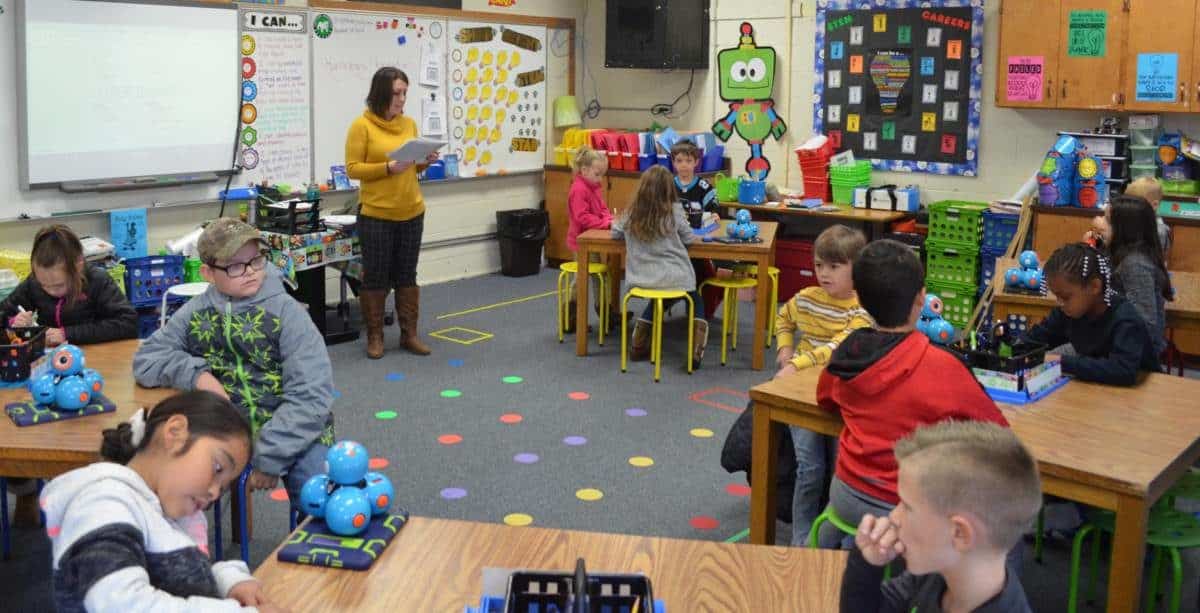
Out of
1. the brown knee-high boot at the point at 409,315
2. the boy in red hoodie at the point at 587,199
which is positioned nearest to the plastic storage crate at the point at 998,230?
the boy in red hoodie at the point at 587,199

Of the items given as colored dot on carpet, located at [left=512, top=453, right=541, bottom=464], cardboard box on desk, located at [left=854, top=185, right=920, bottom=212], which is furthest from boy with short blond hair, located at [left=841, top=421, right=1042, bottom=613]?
cardboard box on desk, located at [left=854, top=185, right=920, bottom=212]

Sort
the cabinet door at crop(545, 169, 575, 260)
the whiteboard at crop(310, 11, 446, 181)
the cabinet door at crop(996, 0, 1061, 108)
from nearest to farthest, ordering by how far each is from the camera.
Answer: the cabinet door at crop(996, 0, 1061, 108)
the whiteboard at crop(310, 11, 446, 181)
the cabinet door at crop(545, 169, 575, 260)

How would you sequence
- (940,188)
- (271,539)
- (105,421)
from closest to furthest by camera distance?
(105,421)
(271,539)
(940,188)

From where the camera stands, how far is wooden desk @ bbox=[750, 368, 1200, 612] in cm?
258

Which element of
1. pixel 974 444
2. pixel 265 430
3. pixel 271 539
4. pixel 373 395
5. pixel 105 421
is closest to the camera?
pixel 974 444

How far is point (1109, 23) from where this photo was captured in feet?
21.1

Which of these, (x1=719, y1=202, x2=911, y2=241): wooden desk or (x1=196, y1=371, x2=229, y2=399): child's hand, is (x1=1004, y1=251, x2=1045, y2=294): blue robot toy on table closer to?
(x1=719, y1=202, x2=911, y2=241): wooden desk

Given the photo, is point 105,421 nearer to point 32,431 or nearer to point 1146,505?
point 32,431

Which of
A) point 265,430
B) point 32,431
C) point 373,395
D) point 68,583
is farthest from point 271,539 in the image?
point 68,583

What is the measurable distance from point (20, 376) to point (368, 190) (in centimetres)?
309

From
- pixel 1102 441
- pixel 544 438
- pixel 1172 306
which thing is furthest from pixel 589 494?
pixel 1172 306

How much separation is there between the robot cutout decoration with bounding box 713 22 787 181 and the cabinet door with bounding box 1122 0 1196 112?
94.3 inches

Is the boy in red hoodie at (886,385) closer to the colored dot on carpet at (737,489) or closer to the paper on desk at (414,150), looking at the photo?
the colored dot on carpet at (737,489)

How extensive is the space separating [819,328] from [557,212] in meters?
5.06
